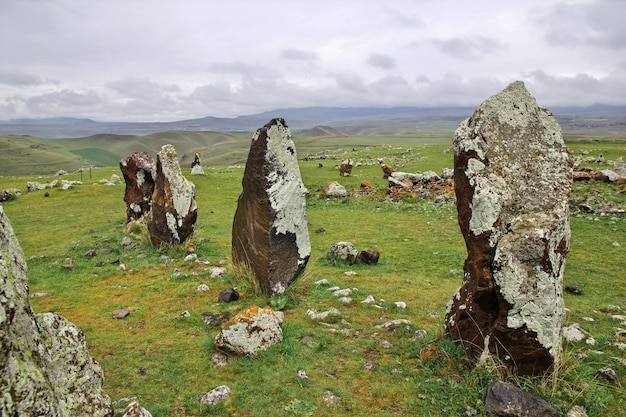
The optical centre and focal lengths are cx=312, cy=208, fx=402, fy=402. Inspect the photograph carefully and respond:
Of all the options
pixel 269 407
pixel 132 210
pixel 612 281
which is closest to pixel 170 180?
pixel 132 210

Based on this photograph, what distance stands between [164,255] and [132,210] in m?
5.36

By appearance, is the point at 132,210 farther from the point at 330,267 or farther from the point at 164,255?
the point at 330,267

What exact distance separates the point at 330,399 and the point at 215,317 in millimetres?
3632

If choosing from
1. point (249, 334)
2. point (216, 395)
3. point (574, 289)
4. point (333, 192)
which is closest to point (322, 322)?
point (249, 334)

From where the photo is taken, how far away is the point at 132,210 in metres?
18.1

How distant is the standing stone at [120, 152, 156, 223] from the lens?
1770 centimetres

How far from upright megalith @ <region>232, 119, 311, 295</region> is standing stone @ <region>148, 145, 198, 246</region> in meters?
4.89

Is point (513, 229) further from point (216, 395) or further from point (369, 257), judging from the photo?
point (369, 257)

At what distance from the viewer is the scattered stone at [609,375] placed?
6.14 metres

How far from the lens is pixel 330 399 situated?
5996 mm

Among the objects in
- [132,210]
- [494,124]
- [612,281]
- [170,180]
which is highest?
[494,124]

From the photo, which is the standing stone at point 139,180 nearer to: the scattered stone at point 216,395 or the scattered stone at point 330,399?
the scattered stone at point 216,395

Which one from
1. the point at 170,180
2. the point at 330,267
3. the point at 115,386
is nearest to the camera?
the point at 115,386

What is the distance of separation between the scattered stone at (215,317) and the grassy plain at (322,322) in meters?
0.15
